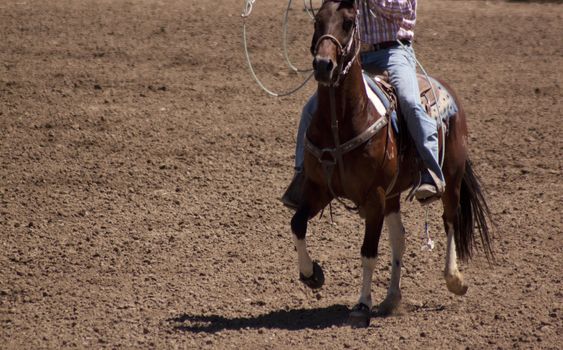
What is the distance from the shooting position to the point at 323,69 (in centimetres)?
632

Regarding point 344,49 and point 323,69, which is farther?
point 344,49

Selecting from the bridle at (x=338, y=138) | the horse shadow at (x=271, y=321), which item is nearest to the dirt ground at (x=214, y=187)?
the horse shadow at (x=271, y=321)

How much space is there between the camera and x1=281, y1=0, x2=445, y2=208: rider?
24.2ft

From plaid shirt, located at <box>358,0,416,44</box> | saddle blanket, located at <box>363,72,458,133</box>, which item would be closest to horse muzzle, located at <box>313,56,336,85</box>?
saddle blanket, located at <box>363,72,458,133</box>

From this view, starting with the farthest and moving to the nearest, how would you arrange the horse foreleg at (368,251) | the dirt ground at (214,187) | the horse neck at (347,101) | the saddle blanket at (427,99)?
the dirt ground at (214,187) < the saddle blanket at (427,99) < the horse foreleg at (368,251) < the horse neck at (347,101)

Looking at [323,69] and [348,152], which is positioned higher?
[323,69]

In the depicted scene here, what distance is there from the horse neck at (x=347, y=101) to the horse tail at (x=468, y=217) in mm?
1675

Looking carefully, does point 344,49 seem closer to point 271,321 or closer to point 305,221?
point 305,221

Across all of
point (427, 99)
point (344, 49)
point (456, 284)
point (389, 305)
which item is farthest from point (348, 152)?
point (456, 284)

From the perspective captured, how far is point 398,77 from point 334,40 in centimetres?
115

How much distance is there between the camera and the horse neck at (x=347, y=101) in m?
6.85

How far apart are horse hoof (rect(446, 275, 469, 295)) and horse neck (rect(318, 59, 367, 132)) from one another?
5.35ft

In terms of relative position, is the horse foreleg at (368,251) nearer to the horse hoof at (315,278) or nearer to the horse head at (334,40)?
the horse hoof at (315,278)

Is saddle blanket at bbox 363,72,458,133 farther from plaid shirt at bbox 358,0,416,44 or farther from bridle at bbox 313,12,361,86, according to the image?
bridle at bbox 313,12,361,86
